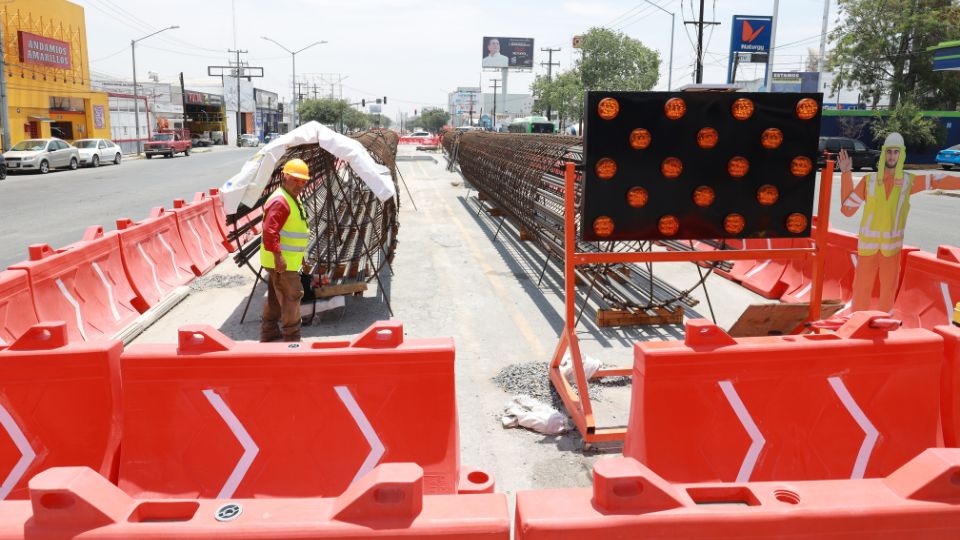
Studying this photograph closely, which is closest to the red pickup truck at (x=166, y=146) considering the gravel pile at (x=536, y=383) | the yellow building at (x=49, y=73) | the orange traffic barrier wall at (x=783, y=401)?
the yellow building at (x=49, y=73)

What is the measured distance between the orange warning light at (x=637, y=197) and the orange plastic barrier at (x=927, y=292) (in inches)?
141

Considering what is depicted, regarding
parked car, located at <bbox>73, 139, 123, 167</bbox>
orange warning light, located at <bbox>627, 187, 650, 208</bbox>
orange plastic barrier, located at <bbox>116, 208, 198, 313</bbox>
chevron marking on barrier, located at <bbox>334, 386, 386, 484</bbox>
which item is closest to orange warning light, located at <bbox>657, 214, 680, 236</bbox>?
orange warning light, located at <bbox>627, 187, 650, 208</bbox>

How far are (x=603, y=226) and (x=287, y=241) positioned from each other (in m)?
3.33

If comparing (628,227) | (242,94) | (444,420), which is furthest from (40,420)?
(242,94)

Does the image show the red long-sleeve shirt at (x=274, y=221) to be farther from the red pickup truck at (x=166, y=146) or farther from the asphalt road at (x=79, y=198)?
the red pickup truck at (x=166, y=146)

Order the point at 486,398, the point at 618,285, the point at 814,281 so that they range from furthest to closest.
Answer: the point at 618,285
the point at 486,398
the point at 814,281

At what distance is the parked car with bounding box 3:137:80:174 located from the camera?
30234 millimetres

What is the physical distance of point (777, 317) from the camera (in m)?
5.41

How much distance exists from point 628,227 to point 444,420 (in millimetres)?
2159

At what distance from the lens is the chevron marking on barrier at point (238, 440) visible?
3594 mm

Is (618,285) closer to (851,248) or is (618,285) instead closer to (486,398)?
(851,248)

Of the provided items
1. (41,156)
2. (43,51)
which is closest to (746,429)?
(41,156)

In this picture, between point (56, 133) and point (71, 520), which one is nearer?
point (71, 520)

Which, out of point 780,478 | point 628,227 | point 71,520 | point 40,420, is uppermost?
point 628,227
